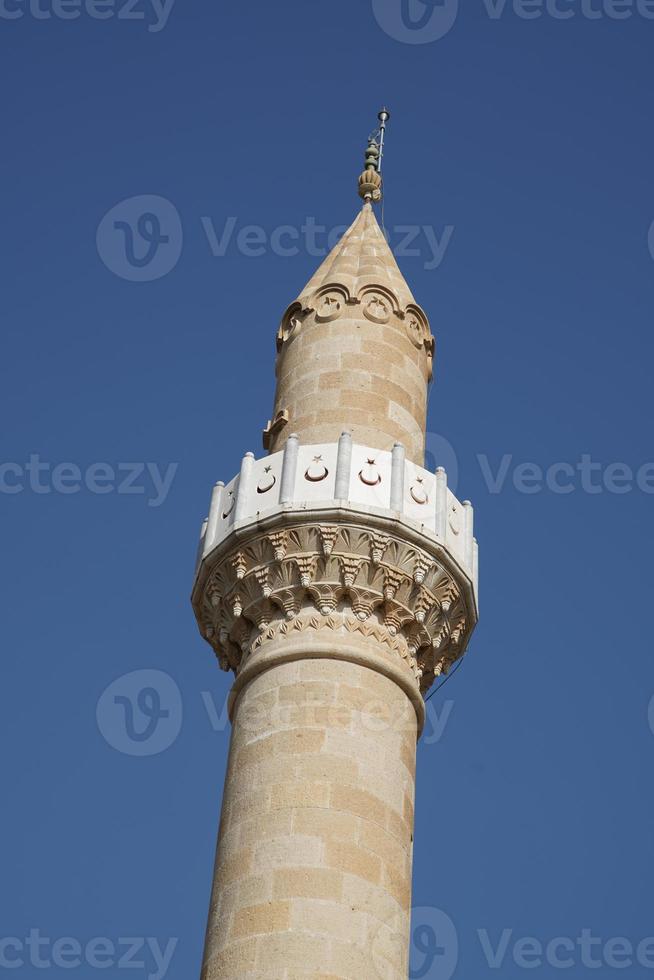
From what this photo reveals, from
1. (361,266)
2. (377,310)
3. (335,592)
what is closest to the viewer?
(335,592)

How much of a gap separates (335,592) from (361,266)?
192 inches

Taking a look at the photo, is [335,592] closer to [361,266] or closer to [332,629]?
[332,629]

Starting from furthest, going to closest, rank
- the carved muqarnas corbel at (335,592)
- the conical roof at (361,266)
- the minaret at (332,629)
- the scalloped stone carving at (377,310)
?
the conical roof at (361,266) → the scalloped stone carving at (377,310) → the carved muqarnas corbel at (335,592) → the minaret at (332,629)

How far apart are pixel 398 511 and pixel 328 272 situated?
416cm

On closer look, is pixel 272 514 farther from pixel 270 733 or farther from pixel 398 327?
pixel 398 327

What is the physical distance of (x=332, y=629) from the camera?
50.7 ft

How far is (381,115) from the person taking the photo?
21.4 metres

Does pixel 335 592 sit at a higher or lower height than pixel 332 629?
higher

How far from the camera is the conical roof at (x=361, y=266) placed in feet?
61.6

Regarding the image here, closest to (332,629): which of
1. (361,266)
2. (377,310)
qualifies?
(377,310)

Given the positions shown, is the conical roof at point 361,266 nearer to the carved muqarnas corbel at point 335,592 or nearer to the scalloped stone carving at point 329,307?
the scalloped stone carving at point 329,307

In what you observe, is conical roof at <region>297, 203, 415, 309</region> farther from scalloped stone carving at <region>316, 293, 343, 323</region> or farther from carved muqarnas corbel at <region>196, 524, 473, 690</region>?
carved muqarnas corbel at <region>196, 524, 473, 690</region>

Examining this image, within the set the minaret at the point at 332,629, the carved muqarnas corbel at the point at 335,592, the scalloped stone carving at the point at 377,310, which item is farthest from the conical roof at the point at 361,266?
the carved muqarnas corbel at the point at 335,592

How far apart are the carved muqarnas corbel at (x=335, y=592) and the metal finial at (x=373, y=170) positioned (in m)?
6.27
